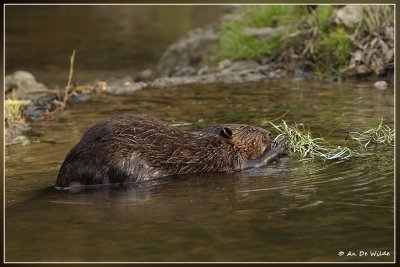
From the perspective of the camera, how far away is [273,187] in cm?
658

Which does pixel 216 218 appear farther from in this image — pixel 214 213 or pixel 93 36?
pixel 93 36

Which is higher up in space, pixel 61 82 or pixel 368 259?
pixel 61 82

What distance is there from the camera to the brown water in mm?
5102

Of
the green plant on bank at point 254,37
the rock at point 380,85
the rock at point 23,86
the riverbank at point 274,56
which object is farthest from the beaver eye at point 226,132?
the green plant on bank at point 254,37

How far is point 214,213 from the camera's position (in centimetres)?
589

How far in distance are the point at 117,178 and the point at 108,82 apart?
24.6 ft

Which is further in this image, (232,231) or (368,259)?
A: (232,231)

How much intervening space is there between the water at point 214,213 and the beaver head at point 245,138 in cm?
31

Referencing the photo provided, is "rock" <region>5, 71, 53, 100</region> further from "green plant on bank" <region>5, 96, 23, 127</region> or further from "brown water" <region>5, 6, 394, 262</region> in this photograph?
"green plant on bank" <region>5, 96, 23, 127</region>

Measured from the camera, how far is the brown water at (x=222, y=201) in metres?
5.10

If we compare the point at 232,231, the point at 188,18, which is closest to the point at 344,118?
the point at 232,231

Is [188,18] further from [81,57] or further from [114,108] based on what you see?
[114,108]

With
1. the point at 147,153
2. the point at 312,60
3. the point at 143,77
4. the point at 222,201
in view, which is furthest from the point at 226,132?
the point at 143,77

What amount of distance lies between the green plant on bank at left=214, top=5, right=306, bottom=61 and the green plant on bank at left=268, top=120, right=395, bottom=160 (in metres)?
5.69
